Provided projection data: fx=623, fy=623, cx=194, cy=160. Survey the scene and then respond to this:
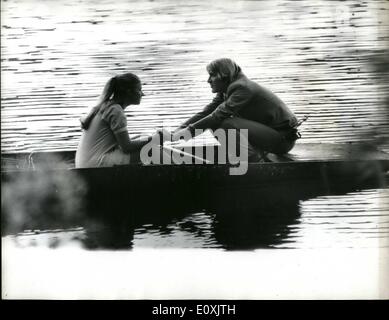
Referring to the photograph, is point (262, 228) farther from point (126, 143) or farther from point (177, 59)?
point (177, 59)

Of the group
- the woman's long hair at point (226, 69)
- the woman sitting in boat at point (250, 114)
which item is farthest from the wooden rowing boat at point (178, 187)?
the woman's long hair at point (226, 69)

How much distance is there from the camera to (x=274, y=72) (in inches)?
147

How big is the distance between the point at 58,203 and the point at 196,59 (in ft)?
3.87

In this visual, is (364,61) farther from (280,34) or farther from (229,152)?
(229,152)

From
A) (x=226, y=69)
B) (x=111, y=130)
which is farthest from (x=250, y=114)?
(x=111, y=130)

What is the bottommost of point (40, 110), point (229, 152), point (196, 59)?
point (229, 152)

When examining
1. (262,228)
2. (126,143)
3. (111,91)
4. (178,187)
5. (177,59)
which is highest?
(177,59)

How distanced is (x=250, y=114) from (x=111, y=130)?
808 millimetres

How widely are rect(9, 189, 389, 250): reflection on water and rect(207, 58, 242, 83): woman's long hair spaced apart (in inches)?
29.7

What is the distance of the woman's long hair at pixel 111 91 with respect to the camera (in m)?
3.62

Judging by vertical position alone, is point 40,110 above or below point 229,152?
above

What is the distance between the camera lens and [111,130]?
11.7ft

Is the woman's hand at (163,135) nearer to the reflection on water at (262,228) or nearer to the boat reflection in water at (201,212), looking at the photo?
the boat reflection in water at (201,212)
